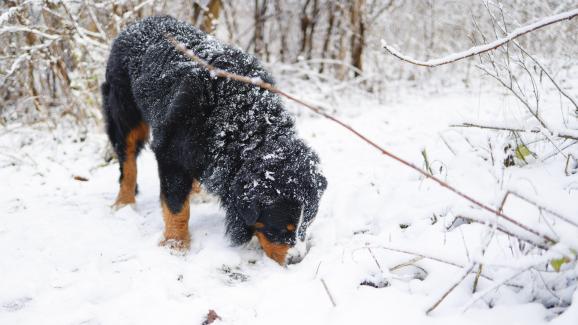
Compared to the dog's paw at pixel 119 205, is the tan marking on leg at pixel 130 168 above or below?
above

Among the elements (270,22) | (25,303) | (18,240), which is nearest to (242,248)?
(25,303)

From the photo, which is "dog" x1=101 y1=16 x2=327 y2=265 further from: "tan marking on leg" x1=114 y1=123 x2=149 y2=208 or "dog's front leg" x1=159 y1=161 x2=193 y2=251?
"tan marking on leg" x1=114 y1=123 x2=149 y2=208

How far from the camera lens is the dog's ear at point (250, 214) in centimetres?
239

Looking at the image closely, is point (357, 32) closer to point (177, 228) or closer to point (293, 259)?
point (177, 228)

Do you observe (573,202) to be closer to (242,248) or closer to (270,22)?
(242,248)

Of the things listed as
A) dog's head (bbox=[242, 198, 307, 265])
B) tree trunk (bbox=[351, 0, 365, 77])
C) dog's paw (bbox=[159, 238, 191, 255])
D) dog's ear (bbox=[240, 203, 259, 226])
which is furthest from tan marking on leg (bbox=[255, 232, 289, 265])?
tree trunk (bbox=[351, 0, 365, 77])

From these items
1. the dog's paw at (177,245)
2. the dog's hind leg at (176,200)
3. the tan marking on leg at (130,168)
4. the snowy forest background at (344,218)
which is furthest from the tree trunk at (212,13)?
the dog's paw at (177,245)

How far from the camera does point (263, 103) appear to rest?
2.65 m

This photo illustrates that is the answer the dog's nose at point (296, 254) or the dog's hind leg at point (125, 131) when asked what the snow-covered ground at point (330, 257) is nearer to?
the dog's nose at point (296, 254)

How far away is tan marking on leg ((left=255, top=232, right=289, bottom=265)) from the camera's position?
246 cm

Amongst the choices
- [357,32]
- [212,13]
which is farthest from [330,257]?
[357,32]

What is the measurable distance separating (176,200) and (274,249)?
855mm

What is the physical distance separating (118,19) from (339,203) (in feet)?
12.0

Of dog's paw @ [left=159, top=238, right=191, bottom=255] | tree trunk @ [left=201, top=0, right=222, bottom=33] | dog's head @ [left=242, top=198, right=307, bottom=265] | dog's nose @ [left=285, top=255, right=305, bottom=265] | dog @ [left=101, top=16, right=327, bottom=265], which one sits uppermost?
tree trunk @ [left=201, top=0, right=222, bottom=33]
